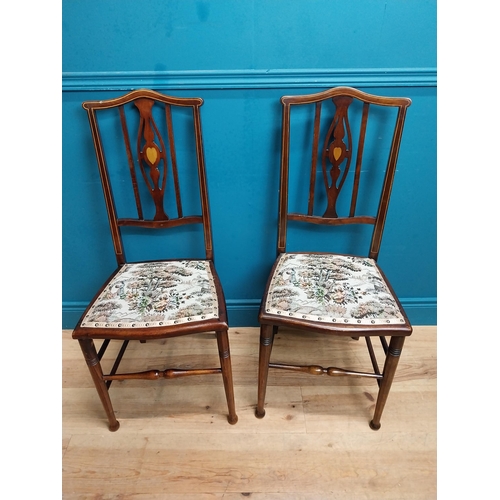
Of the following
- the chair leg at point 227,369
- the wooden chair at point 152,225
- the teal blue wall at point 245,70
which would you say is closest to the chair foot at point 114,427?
the wooden chair at point 152,225

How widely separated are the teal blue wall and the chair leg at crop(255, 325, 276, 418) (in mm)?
552

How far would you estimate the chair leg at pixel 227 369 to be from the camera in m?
1.23

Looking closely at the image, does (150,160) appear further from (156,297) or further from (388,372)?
(388,372)

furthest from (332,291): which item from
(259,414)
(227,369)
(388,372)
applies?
(259,414)

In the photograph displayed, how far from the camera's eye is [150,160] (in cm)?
141

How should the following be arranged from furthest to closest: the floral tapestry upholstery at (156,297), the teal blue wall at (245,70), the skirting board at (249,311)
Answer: the skirting board at (249,311) < the teal blue wall at (245,70) < the floral tapestry upholstery at (156,297)

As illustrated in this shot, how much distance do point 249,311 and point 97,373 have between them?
2.59ft

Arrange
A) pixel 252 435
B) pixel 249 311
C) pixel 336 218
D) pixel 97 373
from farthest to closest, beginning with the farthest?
pixel 249 311
pixel 336 218
pixel 252 435
pixel 97 373

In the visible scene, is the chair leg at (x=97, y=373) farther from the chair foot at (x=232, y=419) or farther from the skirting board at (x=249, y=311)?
the skirting board at (x=249, y=311)

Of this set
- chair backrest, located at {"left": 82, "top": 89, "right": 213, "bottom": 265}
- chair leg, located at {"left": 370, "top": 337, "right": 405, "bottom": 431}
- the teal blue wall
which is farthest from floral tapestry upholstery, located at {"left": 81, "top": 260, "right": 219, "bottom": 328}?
chair leg, located at {"left": 370, "top": 337, "right": 405, "bottom": 431}

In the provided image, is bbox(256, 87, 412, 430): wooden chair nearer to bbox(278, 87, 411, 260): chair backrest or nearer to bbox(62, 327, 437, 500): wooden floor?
bbox(278, 87, 411, 260): chair backrest

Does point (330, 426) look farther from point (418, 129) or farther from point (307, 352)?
point (418, 129)

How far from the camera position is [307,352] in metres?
1.73

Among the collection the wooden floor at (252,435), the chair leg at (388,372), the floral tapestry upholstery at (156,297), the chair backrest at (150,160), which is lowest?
the wooden floor at (252,435)
